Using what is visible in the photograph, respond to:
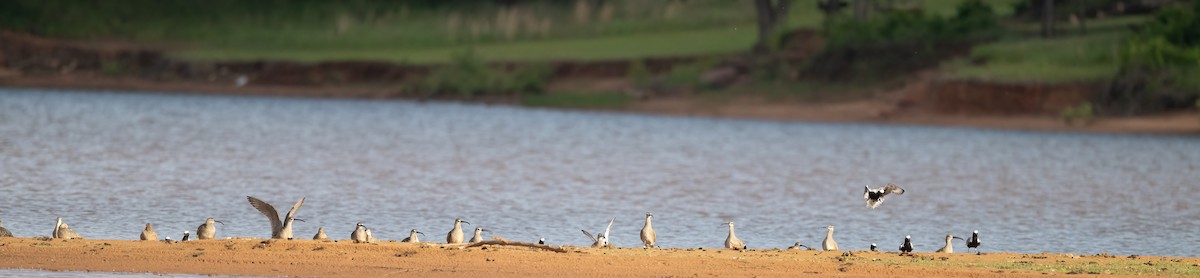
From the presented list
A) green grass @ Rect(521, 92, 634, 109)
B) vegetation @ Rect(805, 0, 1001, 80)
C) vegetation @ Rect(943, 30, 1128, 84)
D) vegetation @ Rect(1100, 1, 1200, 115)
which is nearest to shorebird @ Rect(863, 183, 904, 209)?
vegetation @ Rect(1100, 1, 1200, 115)

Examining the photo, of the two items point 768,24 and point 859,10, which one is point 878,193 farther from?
point 859,10

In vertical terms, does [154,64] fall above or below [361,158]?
above

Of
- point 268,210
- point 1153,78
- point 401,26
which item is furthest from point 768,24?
point 268,210

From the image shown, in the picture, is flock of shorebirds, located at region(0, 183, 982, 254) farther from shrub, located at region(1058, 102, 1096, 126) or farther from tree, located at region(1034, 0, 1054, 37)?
tree, located at region(1034, 0, 1054, 37)

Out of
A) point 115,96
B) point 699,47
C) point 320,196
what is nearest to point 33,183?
point 320,196

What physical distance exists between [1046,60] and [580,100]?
14.2 metres

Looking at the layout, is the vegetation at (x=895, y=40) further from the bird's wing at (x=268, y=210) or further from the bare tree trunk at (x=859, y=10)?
the bird's wing at (x=268, y=210)

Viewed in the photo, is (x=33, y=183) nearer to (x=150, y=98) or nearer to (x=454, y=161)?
(x=454, y=161)

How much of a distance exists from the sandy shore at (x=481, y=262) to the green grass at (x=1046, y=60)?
37.2 m

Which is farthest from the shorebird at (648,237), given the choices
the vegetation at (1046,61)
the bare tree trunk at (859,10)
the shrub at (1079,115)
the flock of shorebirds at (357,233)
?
the bare tree trunk at (859,10)

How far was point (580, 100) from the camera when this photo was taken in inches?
2569

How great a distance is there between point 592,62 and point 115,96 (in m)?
14.8

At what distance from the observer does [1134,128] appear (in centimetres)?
5447

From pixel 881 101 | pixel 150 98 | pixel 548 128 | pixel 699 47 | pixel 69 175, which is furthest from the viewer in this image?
pixel 699 47
